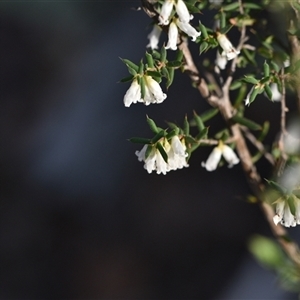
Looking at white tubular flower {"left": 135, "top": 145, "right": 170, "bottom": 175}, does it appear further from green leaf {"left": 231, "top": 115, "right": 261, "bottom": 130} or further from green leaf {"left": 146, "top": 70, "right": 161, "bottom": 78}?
green leaf {"left": 231, "top": 115, "right": 261, "bottom": 130}

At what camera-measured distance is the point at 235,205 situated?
7.50 feet

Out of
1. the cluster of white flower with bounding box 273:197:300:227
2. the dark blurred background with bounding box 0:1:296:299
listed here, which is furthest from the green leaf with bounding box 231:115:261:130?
the dark blurred background with bounding box 0:1:296:299

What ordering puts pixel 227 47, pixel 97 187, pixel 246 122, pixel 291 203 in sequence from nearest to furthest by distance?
pixel 291 203
pixel 227 47
pixel 246 122
pixel 97 187

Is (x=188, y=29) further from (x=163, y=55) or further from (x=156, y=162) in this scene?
(x=156, y=162)

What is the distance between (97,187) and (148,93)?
173cm

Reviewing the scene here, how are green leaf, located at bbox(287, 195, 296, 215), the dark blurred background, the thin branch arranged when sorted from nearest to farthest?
green leaf, located at bbox(287, 195, 296, 215) < the thin branch < the dark blurred background

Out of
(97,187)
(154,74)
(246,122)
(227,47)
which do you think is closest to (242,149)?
(246,122)

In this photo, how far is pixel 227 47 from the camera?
0.98m

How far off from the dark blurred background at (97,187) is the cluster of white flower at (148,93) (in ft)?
4.44

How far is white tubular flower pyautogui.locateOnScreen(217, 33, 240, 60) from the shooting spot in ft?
3.21

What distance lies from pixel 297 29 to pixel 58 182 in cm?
180

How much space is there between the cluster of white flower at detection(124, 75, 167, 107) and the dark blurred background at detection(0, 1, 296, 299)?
135cm

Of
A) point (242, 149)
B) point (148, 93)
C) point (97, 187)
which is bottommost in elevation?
point (97, 187)

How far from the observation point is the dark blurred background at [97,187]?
2.30 meters
